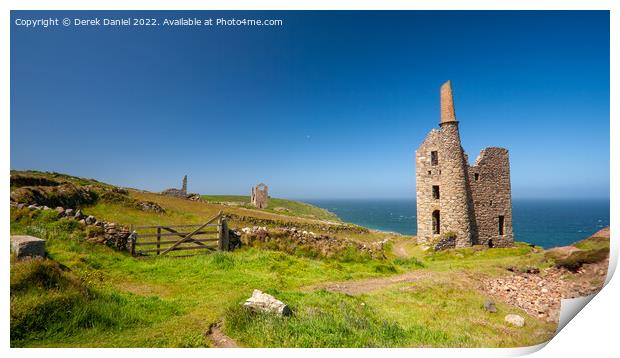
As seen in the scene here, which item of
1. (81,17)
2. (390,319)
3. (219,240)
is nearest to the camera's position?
(390,319)

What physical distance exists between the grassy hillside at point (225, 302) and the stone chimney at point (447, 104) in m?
11.8

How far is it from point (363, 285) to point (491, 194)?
54.3ft

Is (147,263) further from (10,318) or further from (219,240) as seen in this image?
(10,318)

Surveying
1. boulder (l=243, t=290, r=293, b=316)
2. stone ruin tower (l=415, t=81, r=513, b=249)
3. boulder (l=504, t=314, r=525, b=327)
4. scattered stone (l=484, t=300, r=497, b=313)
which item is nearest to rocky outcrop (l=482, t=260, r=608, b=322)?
boulder (l=504, t=314, r=525, b=327)

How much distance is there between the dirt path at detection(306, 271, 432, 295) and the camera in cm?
1044

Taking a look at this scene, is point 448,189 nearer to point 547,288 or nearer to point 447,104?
point 447,104

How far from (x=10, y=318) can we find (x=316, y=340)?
5.96 meters

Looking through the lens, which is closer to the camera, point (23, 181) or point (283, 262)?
point (283, 262)

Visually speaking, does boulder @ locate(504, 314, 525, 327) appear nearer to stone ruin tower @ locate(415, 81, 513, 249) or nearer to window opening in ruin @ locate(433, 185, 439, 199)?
stone ruin tower @ locate(415, 81, 513, 249)

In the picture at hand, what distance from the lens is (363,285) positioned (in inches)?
444

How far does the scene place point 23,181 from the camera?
20.5 metres

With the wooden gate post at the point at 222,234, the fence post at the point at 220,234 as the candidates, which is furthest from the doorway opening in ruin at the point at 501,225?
the fence post at the point at 220,234

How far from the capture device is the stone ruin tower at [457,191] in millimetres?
21062
